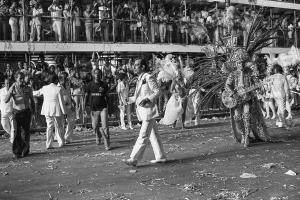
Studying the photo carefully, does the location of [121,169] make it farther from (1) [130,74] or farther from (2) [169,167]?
(1) [130,74]

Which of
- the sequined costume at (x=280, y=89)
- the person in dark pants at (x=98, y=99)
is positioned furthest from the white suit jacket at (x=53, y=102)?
the sequined costume at (x=280, y=89)

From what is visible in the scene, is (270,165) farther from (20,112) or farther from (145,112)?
(20,112)

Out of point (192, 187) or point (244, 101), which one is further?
point (244, 101)

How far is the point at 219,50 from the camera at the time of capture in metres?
11.0

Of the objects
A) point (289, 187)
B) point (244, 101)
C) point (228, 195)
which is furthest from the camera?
point (244, 101)

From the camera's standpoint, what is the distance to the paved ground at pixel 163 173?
6535 millimetres

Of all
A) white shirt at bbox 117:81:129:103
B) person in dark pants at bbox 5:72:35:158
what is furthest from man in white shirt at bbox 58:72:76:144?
white shirt at bbox 117:81:129:103

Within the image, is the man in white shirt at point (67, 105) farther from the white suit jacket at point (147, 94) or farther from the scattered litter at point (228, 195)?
the scattered litter at point (228, 195)

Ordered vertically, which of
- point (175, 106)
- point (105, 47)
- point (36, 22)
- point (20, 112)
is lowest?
point (175, 106)

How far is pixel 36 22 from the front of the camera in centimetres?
1914

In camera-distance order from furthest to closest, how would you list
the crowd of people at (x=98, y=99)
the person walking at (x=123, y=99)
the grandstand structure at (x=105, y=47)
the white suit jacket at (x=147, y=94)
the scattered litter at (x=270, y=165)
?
the grandstand structure at (x=105, y=47)
the person walking at (x=123, y=99)
the crowd of people at (x=98, y=99)
the white suit jacket at (x=147, y=94)
the scattered litter at (x=270, y=165)

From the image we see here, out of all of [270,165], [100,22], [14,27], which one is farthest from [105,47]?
[270,165]

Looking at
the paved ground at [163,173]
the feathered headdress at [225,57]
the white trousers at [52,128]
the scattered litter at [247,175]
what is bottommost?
the paved ground at [163,173]

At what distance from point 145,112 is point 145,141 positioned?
530 mm
